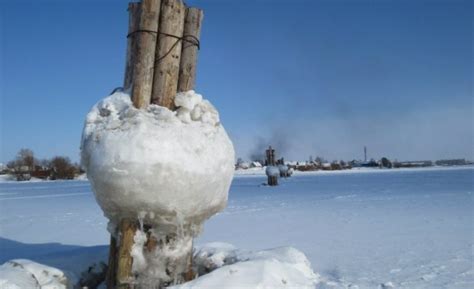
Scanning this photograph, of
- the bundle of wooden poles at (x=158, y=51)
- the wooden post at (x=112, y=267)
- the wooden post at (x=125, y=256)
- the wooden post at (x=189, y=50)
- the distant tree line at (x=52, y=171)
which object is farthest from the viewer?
the distant tree line at (x=52, y=171)

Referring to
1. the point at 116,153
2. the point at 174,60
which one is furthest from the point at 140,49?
the point at 116,153

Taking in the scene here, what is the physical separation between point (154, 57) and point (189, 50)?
0.35 metres

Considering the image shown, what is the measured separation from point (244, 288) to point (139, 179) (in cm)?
116

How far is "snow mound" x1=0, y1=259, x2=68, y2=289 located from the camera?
3191mm

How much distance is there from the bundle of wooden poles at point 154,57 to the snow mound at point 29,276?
473mm

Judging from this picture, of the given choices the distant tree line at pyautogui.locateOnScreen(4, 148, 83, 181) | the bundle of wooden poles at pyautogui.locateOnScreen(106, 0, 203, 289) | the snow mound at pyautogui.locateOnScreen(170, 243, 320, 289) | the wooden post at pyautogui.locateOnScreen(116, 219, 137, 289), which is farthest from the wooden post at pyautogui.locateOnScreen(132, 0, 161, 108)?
the distant tree line at pyautogui.locateOnScreen(4, 148, 83, 181)

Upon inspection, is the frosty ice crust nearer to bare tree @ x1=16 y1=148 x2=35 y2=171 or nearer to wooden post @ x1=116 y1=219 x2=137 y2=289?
wooden post @ x1=116 y1=219 x2=137 y2=289

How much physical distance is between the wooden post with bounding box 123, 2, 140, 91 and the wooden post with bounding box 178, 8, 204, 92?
17.0 inches

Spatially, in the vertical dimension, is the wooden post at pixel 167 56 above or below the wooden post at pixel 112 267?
above

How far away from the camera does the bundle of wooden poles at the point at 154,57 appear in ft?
11.4

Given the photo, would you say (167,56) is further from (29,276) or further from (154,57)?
(29,276)

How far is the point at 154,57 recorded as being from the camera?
3.57 m

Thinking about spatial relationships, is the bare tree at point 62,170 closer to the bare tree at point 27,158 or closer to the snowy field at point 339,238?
the bare tree at point 27,158

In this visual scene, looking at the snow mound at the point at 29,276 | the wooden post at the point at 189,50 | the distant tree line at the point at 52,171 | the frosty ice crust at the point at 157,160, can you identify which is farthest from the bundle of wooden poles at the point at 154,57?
the distant tree line at the point at 52,171
